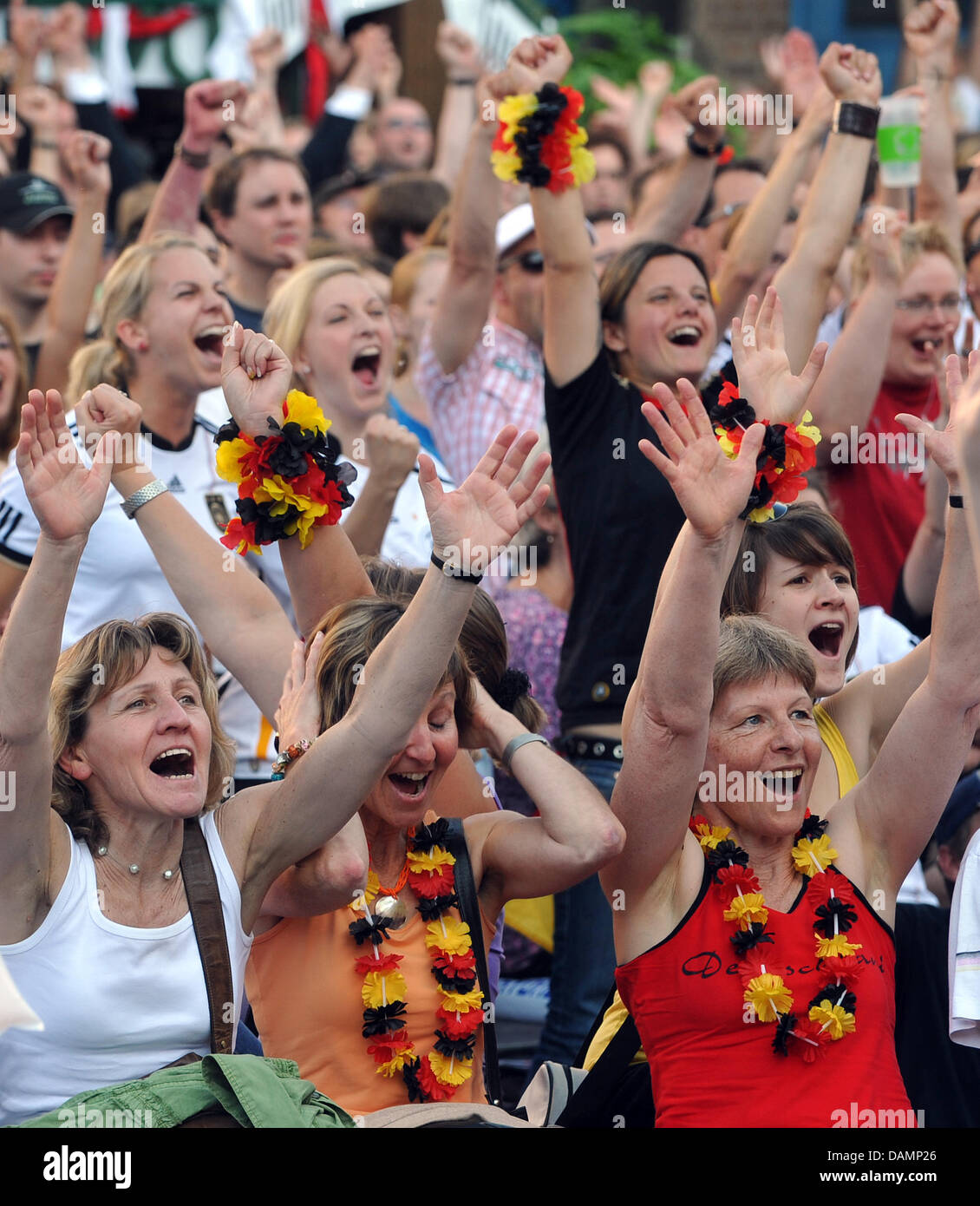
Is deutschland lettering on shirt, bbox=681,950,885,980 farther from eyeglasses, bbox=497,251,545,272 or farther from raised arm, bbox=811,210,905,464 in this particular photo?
eyeglasses, bbox=497,251,545,272

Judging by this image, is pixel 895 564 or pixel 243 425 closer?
pixel 243 425

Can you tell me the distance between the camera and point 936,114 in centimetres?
561

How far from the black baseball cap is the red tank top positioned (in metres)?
3.99

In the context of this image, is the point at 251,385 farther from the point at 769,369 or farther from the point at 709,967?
the point at 709,967

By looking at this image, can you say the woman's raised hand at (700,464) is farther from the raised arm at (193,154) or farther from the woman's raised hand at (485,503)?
the raised arm at (193,154)

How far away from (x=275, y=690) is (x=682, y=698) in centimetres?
99

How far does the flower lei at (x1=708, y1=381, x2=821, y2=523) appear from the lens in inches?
116

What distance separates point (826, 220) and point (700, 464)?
1.92 metres

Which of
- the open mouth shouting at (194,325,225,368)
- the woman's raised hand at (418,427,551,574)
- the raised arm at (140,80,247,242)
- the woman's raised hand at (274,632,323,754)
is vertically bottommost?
the woman's raised hand at (274,632,323,754)

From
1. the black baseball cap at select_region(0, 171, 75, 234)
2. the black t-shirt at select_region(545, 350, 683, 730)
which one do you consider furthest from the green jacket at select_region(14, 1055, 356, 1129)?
the black baseball cap at select_region(0, 171, 75, 234)

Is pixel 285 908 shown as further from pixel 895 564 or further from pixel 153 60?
pixel 153 60
